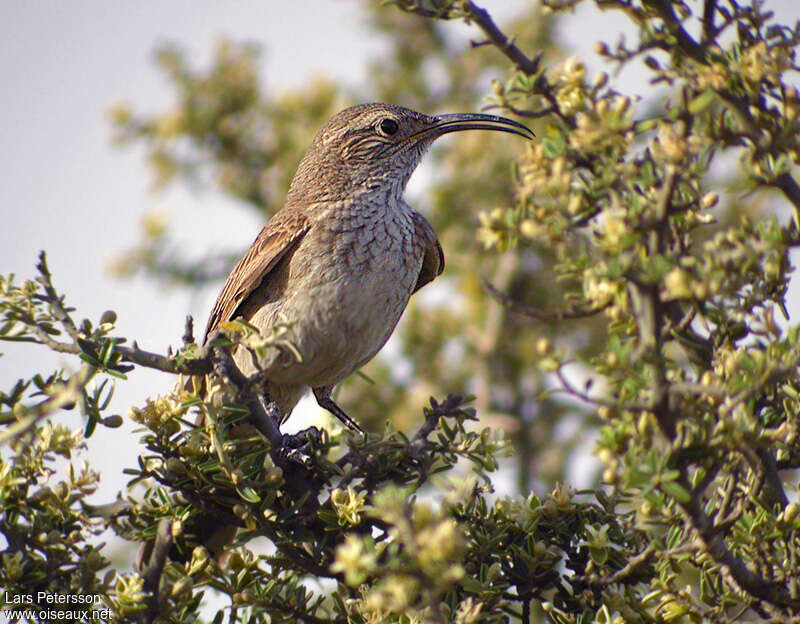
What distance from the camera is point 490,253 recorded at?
7.08 metres

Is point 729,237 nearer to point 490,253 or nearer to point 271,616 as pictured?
point 271,616

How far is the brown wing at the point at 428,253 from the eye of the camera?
15.6 ft

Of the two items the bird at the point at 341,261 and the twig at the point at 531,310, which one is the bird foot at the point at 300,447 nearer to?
the bird at the point at 341,261

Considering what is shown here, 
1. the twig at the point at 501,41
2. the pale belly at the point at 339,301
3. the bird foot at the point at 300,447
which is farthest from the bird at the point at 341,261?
the twig at the point at 501,41

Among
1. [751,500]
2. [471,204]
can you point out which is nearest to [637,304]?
[751,500]

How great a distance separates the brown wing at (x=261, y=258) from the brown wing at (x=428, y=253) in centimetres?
64

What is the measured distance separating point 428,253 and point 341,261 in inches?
30.1

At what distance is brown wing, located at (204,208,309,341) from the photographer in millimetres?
4387

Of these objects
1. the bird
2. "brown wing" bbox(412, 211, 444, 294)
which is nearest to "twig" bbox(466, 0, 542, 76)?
the bird

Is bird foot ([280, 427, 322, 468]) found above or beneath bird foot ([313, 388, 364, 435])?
beneath

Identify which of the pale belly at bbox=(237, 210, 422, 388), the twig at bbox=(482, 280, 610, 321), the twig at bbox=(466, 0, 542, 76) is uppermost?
the pale belly at bbox=(237, 210, 422, 388)

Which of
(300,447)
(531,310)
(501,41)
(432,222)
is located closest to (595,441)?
(531,310)

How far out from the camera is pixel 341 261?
4258 mm

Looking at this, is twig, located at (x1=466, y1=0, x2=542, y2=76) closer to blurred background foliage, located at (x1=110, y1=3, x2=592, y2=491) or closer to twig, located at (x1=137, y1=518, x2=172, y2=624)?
twig, located at (x1=137, y1=518, x2=172, y2=624)
